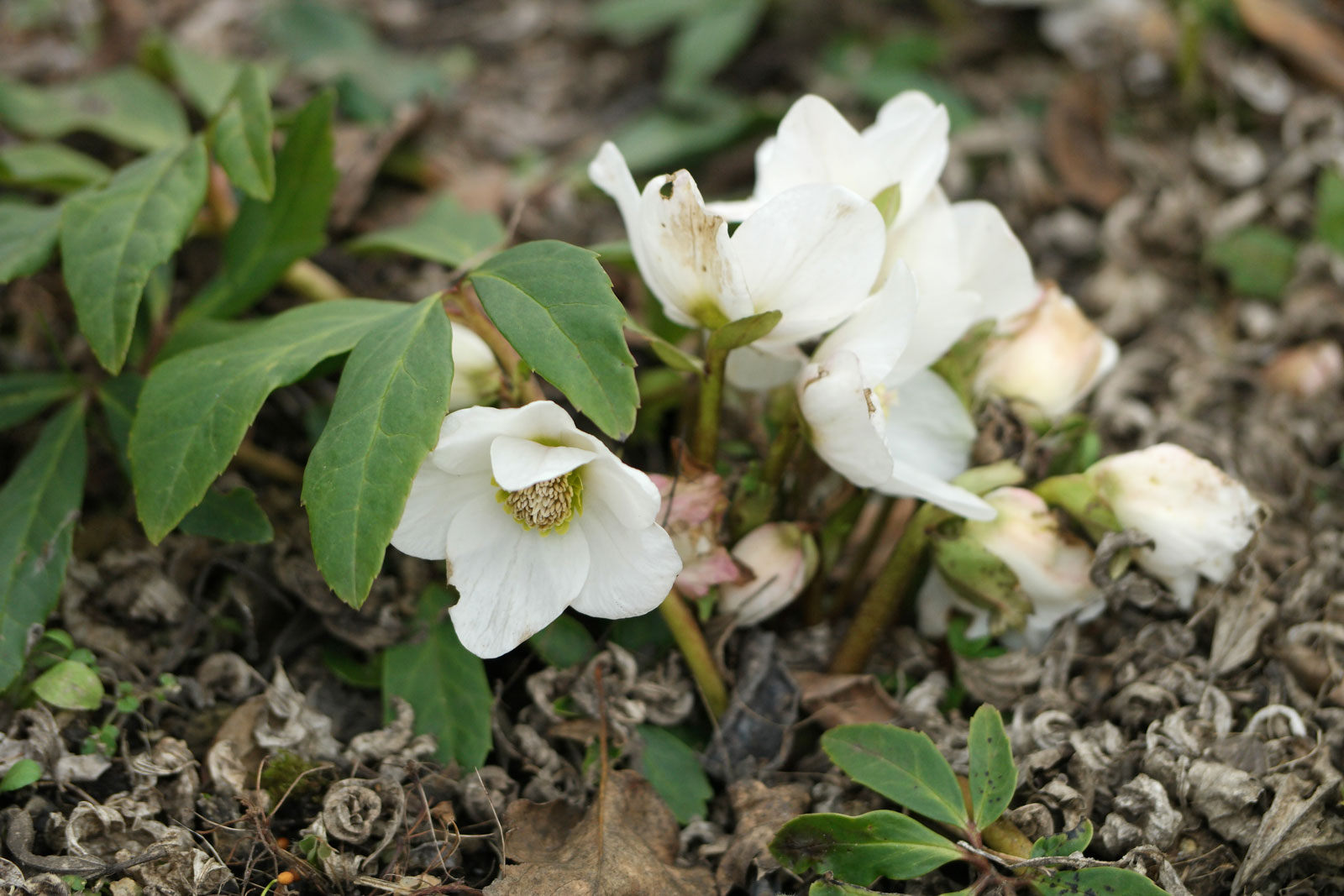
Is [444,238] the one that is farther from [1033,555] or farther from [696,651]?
[1033,555]

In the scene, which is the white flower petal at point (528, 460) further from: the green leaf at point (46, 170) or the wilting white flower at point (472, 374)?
the green leaf at point (46, 170)

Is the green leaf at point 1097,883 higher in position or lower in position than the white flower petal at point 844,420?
lower

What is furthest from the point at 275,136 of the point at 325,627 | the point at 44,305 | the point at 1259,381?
the point at 1259,381

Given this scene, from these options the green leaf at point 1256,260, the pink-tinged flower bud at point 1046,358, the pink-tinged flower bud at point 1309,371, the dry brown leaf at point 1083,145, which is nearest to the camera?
the pink-tinged flower bud at point 1046,358

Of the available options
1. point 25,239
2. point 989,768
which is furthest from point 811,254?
point 25,239

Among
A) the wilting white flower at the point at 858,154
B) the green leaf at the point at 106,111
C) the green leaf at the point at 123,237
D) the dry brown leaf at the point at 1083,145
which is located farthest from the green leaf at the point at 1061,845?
the green leaf at the point at 106,111

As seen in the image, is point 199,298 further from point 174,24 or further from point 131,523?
point 174,24
